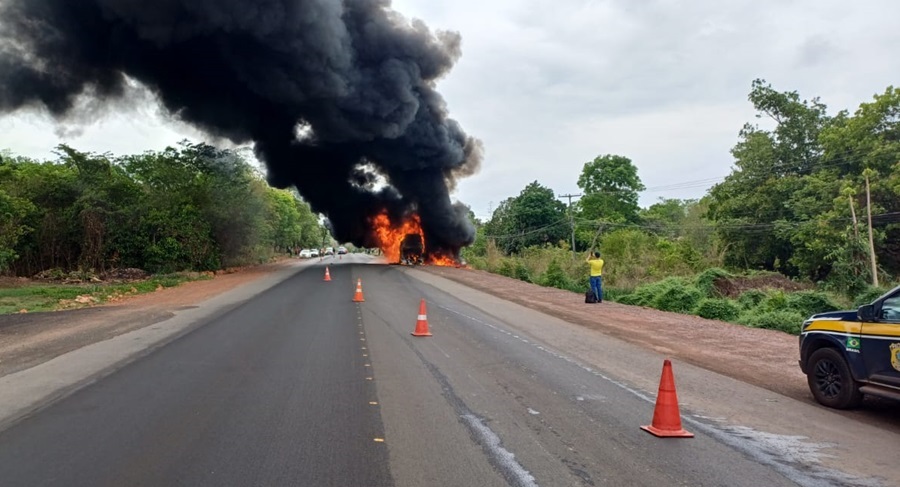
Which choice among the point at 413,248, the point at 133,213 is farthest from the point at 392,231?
the point at 133,213

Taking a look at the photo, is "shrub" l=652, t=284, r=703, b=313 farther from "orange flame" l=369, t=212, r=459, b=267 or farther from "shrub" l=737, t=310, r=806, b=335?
"orange flame" l=369, t=212, r=459, b=267

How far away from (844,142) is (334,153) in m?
27.7

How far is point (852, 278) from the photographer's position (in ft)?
80.4

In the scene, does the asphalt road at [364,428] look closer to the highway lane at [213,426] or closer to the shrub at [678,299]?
the highway lane at [213,426]

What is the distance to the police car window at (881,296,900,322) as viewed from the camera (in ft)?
21.5

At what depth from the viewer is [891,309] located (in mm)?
6598

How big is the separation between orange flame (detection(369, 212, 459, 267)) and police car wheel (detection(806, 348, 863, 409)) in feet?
123

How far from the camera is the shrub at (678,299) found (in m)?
19.0

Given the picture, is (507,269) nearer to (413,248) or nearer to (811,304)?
(413,248)

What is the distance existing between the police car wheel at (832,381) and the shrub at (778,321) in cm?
780

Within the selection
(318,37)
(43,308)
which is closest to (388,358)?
(43,308)

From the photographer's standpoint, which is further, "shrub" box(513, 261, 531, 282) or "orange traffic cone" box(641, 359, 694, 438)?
"shrub" box(513, 261, 531, 282)

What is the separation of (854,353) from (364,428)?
509 centimetres

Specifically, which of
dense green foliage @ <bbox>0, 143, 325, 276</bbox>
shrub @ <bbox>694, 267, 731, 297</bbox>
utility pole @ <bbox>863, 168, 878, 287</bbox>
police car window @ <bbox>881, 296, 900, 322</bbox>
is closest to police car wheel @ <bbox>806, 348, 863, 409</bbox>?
police car window @ <bbox>881, 296, 900, 322</bbox>
